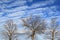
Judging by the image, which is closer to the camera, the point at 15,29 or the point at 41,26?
the point at 41,26

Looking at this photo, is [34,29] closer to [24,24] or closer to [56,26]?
[24,24]

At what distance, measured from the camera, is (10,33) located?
60.8 meters

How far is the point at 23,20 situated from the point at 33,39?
6094 mm

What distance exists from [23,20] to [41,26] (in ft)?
17.3

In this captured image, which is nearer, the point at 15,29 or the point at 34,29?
the point at 34,29

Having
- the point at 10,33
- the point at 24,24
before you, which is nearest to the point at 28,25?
the point at 24,24

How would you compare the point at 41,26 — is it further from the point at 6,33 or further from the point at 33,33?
the point at 6,33

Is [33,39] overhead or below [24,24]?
below

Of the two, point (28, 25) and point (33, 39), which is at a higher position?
point (28, 25)

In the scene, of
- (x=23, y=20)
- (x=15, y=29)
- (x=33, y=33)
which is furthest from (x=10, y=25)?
(x=33, y=33)

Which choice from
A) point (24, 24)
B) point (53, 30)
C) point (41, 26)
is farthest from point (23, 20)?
point (53, 30)

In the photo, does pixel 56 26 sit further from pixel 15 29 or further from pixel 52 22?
pixel 15 29

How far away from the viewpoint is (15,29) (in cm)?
6250

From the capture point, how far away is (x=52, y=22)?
203 ft
